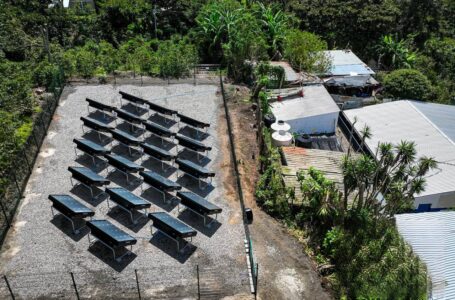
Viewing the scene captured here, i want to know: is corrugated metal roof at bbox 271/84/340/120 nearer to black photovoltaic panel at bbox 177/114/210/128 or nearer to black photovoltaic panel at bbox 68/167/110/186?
black photovoltaic panel at bbox 177/114/210/128

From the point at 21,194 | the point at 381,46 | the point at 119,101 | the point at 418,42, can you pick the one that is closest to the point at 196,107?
the point at 119,101

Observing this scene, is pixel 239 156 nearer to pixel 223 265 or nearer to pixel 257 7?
pixel 223 265

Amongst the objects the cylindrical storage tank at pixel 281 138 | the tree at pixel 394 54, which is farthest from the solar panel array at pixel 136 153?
the tree at pixel 394 54

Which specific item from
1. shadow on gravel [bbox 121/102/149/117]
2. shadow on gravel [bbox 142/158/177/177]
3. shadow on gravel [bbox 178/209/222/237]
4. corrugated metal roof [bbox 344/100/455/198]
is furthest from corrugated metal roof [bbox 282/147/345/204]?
shadow on gravel [bbox 121/102/149/117]

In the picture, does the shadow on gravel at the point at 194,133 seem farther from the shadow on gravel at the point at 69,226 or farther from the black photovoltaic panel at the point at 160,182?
the shadow on gravel at the point at 69,226

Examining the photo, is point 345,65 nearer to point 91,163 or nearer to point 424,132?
point 424,132

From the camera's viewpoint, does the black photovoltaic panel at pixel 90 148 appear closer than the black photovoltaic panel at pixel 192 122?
Yes
